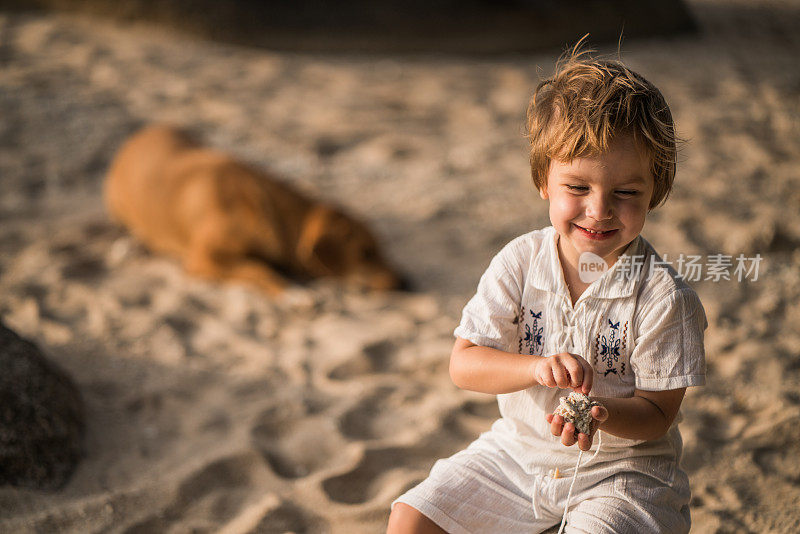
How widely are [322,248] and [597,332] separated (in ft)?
8.33

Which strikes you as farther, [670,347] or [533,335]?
[533,335]

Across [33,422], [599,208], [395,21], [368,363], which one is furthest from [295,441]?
[395,21]

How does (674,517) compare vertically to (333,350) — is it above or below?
above

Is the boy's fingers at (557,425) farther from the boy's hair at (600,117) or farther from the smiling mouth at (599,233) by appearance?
the boy's hair at (600,117)

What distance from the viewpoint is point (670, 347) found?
1598 mm

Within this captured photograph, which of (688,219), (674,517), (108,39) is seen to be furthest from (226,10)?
(674,517)

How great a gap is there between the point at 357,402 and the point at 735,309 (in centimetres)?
175

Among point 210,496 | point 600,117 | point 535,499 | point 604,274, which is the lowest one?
point 210,496

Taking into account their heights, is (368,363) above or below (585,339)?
below

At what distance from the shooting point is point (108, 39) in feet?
22.4

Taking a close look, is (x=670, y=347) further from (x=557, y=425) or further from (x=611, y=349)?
(x=557, y=425)

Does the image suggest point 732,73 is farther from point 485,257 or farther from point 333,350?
point 333,350

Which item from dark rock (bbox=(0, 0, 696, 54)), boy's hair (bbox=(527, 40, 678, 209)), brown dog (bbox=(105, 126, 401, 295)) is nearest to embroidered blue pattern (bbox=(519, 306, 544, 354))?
boy's hair (bbox=(527, 40, 678, 209))

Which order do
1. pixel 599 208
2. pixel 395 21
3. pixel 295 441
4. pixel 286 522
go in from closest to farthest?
pixel 599 208, pixel 286 522, pixel 295 441, pixel 395 21
